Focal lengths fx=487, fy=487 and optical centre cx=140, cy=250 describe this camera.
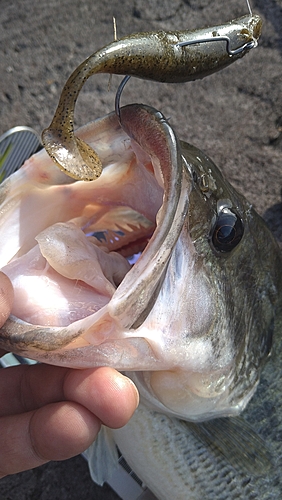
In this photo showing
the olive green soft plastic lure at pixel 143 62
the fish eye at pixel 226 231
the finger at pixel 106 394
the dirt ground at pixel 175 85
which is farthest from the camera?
the dirt ground at pixel 175 85

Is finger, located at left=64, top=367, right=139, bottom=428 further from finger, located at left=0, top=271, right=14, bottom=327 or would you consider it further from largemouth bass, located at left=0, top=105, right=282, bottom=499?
finger, located at left=0, top=271, right=14, bottom=327

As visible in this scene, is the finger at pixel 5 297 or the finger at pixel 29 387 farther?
the finger at pixel 29 387

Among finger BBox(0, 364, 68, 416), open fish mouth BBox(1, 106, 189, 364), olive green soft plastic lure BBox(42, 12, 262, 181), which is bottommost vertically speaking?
finger BBox(0, 364, 68, 416)

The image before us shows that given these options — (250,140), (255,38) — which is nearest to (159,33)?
(255,38)

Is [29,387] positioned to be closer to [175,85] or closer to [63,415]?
[63,415]

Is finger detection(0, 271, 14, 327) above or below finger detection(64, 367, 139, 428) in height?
above

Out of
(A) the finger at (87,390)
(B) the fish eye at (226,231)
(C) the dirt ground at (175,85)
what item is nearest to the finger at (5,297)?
(A) the finger at (87,390)

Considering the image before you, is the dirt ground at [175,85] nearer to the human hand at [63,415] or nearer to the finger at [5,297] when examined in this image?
the human hand at [63,415]

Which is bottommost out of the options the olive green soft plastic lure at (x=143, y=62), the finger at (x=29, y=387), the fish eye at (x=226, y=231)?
the finger at (x=29, y=387)

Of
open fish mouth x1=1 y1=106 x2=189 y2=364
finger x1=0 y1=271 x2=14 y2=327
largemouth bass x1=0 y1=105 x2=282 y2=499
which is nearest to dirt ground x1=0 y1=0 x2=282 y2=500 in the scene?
largemouth bass x1=0 y1=105 x2=282 y2=499
